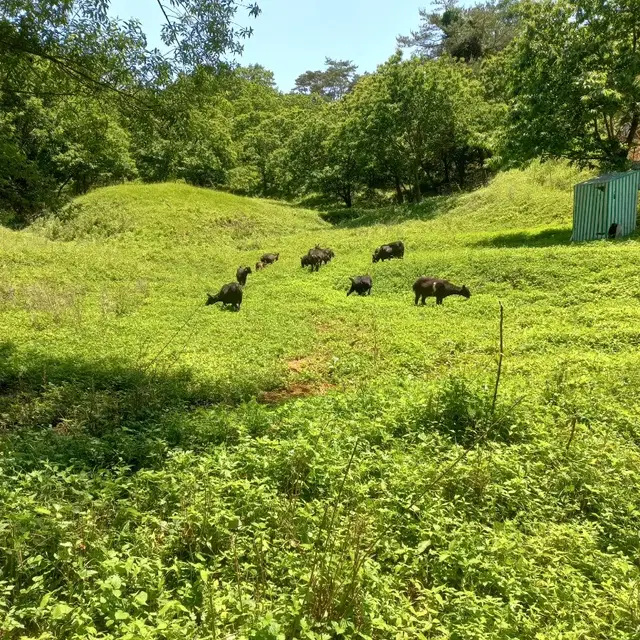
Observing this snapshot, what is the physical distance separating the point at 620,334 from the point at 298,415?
672 cm

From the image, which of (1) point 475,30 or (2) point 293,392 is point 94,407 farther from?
(1) point 475,30

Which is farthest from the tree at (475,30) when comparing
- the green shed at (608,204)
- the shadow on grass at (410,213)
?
→ the green shed at (608,204)

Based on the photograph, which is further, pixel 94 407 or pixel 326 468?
pixel 94 407

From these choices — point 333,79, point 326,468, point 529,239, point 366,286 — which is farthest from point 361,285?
point 333,79

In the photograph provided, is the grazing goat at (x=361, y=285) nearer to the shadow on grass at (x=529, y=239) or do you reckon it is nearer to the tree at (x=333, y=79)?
the shadow on grass at (x=529, y=239)

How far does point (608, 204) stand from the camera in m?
17.2

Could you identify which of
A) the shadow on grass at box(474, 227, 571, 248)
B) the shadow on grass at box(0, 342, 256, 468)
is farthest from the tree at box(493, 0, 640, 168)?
the shadow on grass at box(0, 342, 256, 468)

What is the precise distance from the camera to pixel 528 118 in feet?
63.7

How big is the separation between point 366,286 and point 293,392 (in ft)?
25.5

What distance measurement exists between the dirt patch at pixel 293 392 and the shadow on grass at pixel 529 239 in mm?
13807

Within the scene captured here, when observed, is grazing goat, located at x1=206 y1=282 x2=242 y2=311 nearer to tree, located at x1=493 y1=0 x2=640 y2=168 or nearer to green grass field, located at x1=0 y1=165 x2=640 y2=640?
green grass field, located at x1=0 y1=165 x2=640 y2=640

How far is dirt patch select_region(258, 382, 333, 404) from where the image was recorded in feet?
25.8

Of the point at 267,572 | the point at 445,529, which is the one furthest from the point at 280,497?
the point at 445,529

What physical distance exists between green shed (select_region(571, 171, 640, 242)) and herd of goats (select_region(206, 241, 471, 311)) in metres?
6.78
